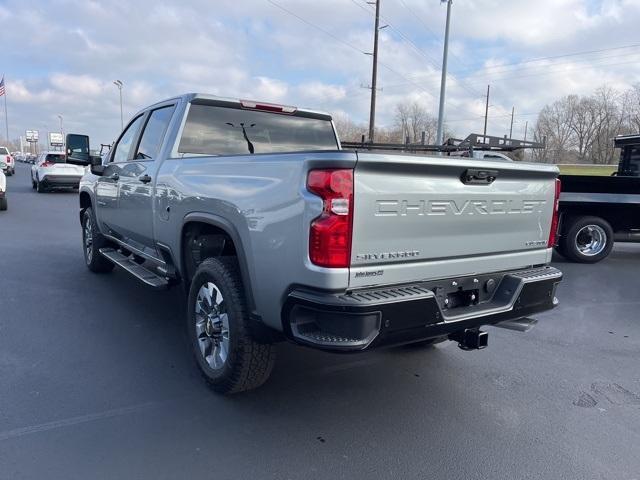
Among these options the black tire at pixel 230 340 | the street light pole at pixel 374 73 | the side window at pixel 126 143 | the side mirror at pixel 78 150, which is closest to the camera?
the black tire at pixel 230 340

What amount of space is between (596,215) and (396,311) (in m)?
7.37

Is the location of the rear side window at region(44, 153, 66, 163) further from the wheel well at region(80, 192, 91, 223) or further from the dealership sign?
the dealership sign

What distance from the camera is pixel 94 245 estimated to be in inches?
259

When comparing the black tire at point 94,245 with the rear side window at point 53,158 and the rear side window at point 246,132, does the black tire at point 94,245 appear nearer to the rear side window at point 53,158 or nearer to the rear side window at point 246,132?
the rear side window at point 246,132

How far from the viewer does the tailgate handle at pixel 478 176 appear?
3.01 metres

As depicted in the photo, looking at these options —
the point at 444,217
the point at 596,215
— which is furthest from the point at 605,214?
the point at 444,217

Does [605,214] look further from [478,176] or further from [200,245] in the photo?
[200,245]

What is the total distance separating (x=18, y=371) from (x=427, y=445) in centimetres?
294

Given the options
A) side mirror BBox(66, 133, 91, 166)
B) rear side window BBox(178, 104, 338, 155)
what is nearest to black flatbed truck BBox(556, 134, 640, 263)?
rear side window BBox(178, 104, 338, 155)

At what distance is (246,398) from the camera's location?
134 inches

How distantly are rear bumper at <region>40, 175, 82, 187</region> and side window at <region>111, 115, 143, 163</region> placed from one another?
15551 millimetres

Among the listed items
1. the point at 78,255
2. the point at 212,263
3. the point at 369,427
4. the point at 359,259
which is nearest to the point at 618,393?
the point at 369,427

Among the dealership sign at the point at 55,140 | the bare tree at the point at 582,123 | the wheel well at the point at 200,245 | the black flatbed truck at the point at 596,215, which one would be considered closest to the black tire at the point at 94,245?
the wheel well at the point at 200,245

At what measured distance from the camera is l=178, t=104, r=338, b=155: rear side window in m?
4.43
